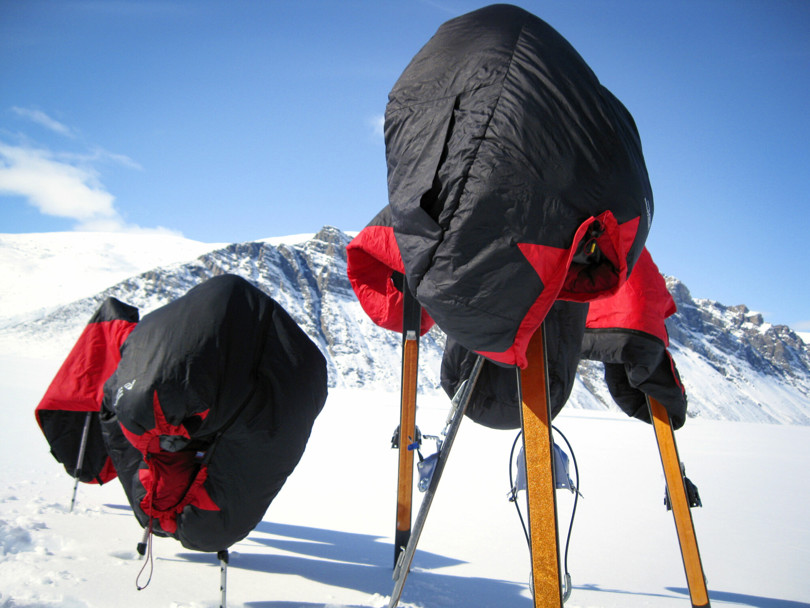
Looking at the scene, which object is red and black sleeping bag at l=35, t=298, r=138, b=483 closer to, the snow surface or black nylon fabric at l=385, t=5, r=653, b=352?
the snow surface

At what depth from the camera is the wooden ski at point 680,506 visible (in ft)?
9.20

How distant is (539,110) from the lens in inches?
59.6

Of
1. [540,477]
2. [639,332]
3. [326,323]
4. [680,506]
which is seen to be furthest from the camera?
[326,323]

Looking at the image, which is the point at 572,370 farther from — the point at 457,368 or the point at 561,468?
the point at 457,368

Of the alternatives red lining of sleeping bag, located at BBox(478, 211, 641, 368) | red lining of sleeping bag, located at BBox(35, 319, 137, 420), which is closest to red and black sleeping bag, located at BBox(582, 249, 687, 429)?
red lining of sleeping bag, located at BBox(478, 211, 641, 368)

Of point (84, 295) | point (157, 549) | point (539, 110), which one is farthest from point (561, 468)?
point (84, 295)

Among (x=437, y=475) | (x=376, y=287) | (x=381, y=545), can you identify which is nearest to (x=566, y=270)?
(x=437, y=475)

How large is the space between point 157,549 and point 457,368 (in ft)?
7.86

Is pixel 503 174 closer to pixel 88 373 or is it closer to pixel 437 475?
pixel 437 475

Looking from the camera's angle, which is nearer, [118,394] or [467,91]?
[467,91]

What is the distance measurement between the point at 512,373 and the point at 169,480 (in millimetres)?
1828

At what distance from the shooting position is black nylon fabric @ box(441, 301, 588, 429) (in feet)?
7.61

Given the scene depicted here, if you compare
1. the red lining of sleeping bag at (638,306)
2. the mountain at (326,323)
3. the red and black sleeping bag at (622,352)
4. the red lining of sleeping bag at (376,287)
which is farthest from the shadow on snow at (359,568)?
the mountain at (326,323)

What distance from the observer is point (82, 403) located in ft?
13.5
